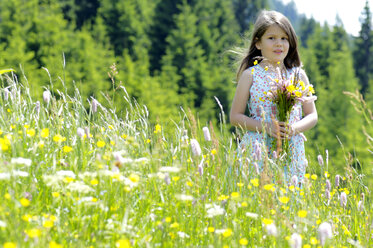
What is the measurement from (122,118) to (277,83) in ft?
4.23

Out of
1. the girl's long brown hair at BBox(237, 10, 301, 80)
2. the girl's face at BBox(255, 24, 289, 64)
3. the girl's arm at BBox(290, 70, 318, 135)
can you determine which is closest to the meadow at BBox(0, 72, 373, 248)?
the girl's arm at BBox(290, 70, 318, 135)

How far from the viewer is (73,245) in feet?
7.15

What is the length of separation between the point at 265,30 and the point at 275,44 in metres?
0.18

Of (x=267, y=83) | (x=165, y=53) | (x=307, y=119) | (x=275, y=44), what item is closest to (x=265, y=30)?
(x=275, y=44)

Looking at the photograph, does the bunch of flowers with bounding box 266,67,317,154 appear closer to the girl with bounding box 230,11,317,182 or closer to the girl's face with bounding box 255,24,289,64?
the girl with bounding box 230,11,317,182

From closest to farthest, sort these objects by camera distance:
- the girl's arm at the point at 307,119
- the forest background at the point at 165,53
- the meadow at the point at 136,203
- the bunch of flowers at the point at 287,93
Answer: the meadow at the point at 136,203, the bunch of flowers at the point at 287,93, the girl's arm at the point at 307,119, the forest background at the point at 165,53

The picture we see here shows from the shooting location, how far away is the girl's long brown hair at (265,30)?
14.3 ft

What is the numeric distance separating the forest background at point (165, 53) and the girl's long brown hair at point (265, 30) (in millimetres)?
22551

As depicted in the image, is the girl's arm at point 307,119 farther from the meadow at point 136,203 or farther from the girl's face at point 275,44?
the meadow at point 136,203

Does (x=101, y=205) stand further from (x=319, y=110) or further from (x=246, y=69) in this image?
(x=319, y=110)

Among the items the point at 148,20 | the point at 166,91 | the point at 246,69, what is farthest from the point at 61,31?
the point at 246,69

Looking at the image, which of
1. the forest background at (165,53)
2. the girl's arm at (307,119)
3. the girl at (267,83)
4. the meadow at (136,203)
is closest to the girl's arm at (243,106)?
the girl at (267,83)

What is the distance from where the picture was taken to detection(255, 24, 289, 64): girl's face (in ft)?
14.2

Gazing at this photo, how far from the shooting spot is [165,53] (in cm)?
4031
